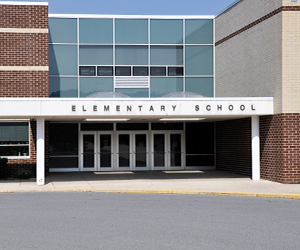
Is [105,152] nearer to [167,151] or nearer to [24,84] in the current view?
[167,151]

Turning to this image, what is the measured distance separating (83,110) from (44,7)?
6.75 metres

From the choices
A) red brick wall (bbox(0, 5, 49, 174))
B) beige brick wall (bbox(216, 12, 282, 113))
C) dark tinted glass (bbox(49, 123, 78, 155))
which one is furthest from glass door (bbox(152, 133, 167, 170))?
red brick wall (bbox(0, 5, 49, 174))

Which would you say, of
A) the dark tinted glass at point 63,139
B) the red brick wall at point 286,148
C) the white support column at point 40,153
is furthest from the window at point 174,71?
the white support column at point 40,153

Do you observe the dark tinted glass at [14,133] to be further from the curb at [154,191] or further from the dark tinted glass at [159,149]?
the dark tinted glass at [159,149]

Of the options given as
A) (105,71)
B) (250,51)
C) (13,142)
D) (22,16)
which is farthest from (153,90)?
(13,142)

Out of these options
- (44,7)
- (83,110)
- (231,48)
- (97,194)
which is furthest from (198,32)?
(97,194)

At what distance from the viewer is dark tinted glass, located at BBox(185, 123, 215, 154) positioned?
27203 millimetres

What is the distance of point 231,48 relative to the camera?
24.5 meters

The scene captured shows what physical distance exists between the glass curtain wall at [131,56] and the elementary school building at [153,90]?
5 centimetres

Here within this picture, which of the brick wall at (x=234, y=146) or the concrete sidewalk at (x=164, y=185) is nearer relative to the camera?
the concrete sidewalk at (x=164, y=185)

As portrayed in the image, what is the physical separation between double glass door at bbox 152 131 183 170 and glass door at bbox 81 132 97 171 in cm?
328

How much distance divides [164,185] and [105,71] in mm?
9291

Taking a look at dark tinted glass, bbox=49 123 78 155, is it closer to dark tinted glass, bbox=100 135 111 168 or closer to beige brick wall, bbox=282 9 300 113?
dark tinted glass, bbox=100 135 111 168

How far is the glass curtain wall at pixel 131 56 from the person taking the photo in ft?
84.1
